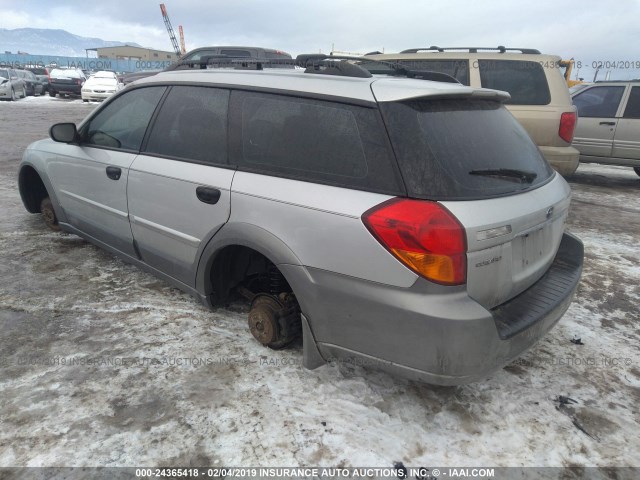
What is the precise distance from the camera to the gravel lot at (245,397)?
2047 mm

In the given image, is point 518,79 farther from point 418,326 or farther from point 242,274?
point 418,326

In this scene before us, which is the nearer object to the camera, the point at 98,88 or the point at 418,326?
the point at 418,326

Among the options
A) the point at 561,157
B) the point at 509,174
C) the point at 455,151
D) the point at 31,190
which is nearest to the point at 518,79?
the point at 561,157

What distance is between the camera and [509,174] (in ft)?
7.54

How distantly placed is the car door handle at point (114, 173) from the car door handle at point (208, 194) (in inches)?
38.0

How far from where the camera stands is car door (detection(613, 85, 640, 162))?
7.76 metres

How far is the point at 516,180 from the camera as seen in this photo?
90.8 inches

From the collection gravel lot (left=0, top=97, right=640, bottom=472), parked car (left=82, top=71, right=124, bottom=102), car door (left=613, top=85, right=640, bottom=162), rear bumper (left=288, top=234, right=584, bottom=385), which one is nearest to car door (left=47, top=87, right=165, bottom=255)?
gravel lot (left=0, top=97, right=640, bottom=472)

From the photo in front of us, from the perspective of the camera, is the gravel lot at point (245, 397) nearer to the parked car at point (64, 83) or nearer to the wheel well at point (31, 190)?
the wheel well at point (31, 190)

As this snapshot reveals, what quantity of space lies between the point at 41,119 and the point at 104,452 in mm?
16479

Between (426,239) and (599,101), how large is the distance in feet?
27.0

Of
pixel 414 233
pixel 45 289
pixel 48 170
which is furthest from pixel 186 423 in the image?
pixel 48 170

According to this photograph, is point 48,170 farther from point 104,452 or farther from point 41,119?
point 41,119

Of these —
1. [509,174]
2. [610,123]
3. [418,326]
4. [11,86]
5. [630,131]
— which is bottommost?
[418,326]
